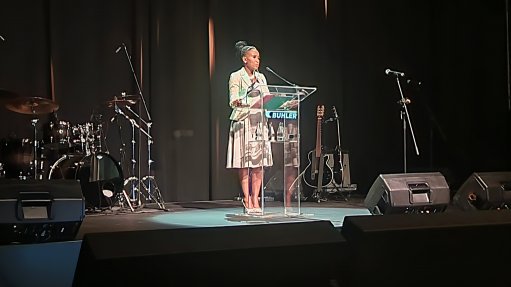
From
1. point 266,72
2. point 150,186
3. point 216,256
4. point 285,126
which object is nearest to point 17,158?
point 150,186

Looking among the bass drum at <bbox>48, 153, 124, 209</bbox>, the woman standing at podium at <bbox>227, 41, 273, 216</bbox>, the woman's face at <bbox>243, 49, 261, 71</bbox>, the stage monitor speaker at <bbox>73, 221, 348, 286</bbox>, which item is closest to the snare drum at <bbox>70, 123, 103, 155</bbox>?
the bass drum at <bbox>48, 153, 124, 209</bbox>

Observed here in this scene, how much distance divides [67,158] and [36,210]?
274cm

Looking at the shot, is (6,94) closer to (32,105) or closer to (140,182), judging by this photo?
(32,105)

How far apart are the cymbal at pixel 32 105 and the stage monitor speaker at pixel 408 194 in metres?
3.13

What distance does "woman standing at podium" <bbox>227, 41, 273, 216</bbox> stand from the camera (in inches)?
174

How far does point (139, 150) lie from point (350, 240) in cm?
515

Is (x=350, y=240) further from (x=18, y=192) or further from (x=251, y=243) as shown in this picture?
(x=18, y=192)

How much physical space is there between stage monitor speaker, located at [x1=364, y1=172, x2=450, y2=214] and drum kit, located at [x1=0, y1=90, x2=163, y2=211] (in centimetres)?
245

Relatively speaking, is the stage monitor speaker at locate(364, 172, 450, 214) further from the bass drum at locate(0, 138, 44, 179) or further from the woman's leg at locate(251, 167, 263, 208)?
the bass drum at locate(0, 138, 44, 179)

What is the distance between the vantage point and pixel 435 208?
3.98 meters

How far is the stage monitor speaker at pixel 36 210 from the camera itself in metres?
2.65

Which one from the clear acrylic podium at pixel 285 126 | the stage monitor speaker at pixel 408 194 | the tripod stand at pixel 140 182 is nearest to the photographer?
the stage monitor speaker at pixel 408 194

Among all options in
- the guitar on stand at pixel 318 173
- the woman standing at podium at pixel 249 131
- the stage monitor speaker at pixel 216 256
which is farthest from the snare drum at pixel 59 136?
the stage monitor speaker at pixel 216 256

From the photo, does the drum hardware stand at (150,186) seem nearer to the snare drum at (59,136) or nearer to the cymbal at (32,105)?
the snare drum at (59,136)
